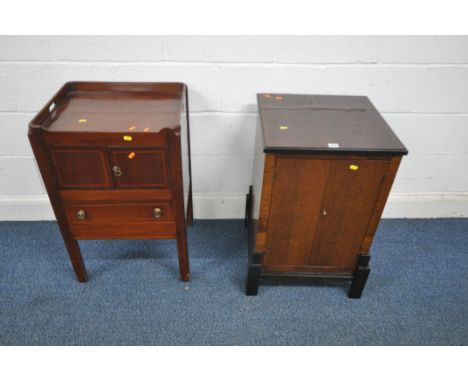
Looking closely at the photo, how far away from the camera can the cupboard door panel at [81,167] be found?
1170 mm

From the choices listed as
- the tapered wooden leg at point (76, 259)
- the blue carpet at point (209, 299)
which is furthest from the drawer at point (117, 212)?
the blue carpet at point (209, 299)

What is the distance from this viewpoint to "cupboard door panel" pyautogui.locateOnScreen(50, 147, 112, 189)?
3.84 feet

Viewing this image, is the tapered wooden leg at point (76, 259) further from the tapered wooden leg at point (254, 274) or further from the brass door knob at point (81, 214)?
the tapered wooden leg at point (254, 274)

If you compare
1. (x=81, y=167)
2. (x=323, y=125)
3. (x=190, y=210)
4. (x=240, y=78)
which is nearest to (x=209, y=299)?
(x=190, y=210)

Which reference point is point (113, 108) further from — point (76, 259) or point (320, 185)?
point (320, 185)

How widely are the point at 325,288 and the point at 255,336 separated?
42 cm

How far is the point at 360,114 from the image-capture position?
136 centimetres

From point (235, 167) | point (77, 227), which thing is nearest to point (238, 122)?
point (235, 167)

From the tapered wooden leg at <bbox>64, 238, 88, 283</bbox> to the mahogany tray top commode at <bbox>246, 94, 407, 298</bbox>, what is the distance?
0.75 metres

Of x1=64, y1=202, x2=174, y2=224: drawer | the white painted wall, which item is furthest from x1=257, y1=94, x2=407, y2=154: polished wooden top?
x1=64, y1=202, x2=174, y2=224: drawer

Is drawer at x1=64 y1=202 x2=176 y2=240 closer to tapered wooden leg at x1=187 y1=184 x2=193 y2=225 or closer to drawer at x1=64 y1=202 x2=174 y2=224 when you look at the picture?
drawer at x1=64 y1=202 x2=174 y2=224

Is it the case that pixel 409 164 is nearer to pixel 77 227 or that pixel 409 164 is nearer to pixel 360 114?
pixel 360 114

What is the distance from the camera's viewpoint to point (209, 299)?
154cm

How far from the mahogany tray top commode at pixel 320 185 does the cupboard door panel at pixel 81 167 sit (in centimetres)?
56
